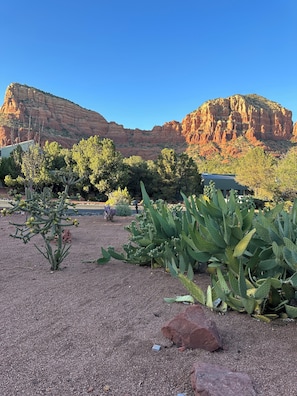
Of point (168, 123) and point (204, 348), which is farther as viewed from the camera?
point (168, 123)

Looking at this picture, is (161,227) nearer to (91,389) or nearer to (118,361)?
(118,361)

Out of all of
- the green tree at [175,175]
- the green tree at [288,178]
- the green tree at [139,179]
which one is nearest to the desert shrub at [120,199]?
the green tree at [288,178]

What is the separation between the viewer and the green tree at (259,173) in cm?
2480

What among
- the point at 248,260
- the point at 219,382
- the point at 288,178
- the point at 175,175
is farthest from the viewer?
the point at 175,175

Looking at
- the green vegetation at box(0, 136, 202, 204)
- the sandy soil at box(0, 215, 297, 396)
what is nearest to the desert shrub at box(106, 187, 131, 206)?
the green vegetation at box(0, 136, 202, 204)

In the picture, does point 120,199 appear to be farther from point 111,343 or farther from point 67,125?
point 67,125

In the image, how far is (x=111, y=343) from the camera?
2.62m

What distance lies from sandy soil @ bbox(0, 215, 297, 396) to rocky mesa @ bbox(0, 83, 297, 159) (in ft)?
348

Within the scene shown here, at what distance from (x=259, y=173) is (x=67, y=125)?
103363 mm

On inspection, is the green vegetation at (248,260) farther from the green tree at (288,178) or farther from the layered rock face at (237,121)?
the layered rock face at (237,121)

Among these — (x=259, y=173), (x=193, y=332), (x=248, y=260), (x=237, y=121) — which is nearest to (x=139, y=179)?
(x=259, y=173)

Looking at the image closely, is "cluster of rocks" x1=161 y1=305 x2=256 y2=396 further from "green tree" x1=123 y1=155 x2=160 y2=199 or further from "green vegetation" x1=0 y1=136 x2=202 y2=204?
"green tree" x1=123 y1=155 x2=160 y2=199

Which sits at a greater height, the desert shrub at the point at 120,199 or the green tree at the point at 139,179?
the green tree at the point at 139,179

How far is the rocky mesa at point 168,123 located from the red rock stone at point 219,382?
108195 mm
